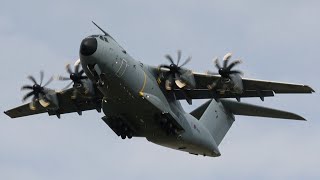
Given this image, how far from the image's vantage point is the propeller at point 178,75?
1265 inches

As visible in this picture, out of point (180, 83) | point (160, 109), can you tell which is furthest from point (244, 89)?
point (160, 109)

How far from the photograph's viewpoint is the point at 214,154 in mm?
35625

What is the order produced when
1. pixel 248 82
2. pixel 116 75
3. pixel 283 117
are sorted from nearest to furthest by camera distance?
1. pixel 116 75
2. pixel 248 82
3. pixel 283 117

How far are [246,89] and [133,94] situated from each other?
5276 millimetres

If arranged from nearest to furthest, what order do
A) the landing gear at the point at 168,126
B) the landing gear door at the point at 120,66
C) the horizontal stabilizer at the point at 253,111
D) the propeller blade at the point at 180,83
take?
the landing gear door at the point at 120,66
the propeller blade at the point at 180,83
the landing gear at the point at 168,126
the horizontal stabilizer at the point at 253,111

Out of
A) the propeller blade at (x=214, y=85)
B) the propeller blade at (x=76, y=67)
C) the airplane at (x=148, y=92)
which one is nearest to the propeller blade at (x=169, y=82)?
the airplane at (x=148, y=92)

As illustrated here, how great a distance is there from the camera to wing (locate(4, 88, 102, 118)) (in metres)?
35.3

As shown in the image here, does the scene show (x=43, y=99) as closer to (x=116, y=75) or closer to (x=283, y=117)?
(x=116, y=75)

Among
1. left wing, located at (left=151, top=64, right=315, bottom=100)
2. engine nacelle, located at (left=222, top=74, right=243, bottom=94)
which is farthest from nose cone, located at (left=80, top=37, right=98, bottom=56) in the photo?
engine nacelle, located at (left=222, top=74, right=243, bottom=94)

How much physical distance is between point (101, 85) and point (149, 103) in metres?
2.19

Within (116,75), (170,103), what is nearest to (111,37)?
(116,75)

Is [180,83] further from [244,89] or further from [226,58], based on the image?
[244,89]

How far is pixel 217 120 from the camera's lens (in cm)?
3728

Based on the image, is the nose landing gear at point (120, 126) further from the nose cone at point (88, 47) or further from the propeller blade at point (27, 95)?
the nose cone at point (88, 47)
